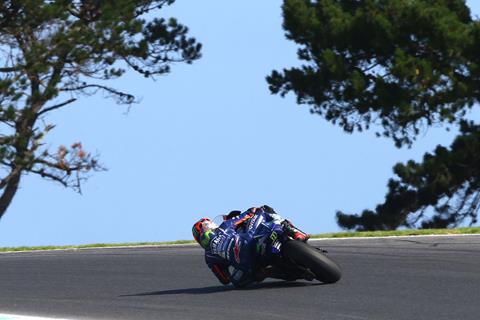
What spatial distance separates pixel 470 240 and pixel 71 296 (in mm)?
6585

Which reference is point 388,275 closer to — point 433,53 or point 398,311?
point 398,311

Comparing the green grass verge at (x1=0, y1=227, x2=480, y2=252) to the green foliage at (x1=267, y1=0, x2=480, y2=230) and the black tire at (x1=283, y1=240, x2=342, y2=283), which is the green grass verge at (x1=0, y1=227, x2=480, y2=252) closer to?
the black tire at (x1=283, y1=240, x2=342, y2=283)

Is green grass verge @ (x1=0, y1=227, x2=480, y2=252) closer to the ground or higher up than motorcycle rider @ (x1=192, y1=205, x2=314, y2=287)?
higher up

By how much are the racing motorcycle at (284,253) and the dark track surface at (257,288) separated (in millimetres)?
186

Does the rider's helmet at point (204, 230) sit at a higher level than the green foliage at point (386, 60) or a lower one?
lower

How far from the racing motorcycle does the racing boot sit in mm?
48

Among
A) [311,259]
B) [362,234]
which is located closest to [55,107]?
[362,234]

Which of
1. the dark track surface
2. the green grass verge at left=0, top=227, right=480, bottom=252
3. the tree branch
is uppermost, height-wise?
the tree branch

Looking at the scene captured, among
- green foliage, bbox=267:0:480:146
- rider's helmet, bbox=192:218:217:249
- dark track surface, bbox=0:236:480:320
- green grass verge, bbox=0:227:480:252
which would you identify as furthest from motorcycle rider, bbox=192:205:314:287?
green foliage, bbox=267:0:480:146

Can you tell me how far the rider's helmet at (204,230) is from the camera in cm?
1133

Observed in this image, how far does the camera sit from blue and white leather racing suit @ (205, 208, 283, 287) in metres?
11.0

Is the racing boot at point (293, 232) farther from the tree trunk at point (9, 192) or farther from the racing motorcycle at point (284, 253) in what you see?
the tree trunk at point (9, 192)

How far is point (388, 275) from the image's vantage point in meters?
11.5

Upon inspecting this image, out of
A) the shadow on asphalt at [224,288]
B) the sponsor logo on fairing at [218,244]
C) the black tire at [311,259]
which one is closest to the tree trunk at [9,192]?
the shadow on asphalt at [224,288]
